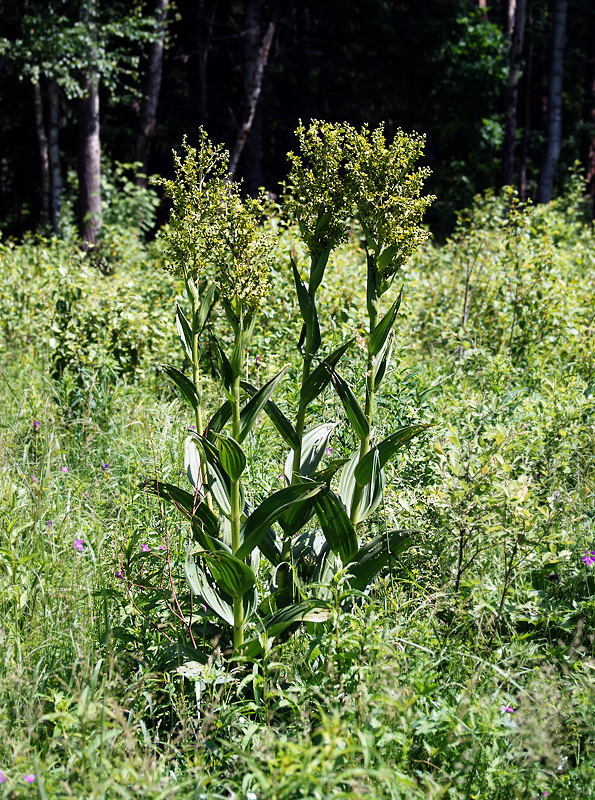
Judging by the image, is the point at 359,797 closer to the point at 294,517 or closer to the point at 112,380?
the point at 294,517

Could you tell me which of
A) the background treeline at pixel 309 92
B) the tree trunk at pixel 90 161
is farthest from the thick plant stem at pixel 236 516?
the background treeline at pixel 309 92

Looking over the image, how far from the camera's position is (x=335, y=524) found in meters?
2.46

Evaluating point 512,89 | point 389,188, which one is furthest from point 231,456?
point 512,89

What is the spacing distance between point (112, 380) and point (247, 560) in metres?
2.82

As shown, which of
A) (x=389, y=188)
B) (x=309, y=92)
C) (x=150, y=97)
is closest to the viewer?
(x=389, y=188)

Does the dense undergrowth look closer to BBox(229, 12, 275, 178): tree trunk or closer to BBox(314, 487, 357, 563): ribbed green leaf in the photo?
BBox(314, 487, 357, 563): ribbed green leaf

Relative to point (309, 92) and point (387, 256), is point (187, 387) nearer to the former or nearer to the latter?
point (387, 256)

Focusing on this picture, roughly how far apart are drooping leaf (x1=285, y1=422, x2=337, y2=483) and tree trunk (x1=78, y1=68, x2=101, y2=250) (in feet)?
28.4

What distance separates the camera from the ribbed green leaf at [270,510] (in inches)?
88.7

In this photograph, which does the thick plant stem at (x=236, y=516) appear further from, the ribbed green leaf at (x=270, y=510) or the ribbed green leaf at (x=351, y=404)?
the ribbed green leaf at (x=351, y=404)

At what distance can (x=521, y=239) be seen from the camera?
618 cm

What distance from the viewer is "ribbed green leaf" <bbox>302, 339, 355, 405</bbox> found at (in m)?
2.33

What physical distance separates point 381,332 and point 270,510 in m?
0.75

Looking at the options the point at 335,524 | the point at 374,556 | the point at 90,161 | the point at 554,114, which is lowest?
the point at 374,556
